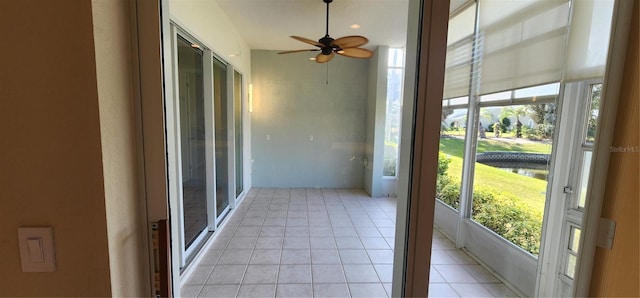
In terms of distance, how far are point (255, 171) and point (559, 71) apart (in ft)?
16.1

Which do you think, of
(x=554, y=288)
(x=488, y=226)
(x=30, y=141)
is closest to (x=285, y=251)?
(x=488, y=226)

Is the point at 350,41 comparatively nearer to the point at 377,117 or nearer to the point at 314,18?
the point at 314,18

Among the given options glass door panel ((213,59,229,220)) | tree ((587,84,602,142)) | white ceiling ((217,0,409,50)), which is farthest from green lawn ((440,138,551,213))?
glass door panel ((213,59,229,220))

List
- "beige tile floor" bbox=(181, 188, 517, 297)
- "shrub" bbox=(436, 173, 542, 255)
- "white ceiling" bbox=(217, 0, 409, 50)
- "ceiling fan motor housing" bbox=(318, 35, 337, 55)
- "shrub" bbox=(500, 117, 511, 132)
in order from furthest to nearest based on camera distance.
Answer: "white ceiling" bbox=(217, 0, 409, 50)
"ceiling fan motor housing" bbox=(318, 35, 337, 55)
"beige tile floor" bbox=(181, 188, 517, 297)
"shrub" bbox=(500, 117, 511, 132)
"shrub" bbox=(436, 173, 542, 255)

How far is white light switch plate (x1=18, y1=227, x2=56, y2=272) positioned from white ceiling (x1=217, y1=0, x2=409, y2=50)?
3.19m

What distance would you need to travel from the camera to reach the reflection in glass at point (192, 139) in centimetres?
252

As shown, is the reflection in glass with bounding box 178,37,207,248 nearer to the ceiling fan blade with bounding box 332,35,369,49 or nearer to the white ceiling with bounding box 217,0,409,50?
the white ceiling with bounding box 217,0,409,50

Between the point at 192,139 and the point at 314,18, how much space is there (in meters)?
2.35

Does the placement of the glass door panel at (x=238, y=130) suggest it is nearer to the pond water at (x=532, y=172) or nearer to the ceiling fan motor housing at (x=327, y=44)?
the ceiling fan motor housing at (x=327, y=44)

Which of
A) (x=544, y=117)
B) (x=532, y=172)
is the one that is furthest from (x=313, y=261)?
(x=544, y=117)

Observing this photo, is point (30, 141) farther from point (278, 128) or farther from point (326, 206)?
point (278, 128)

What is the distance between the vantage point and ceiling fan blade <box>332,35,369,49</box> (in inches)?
115

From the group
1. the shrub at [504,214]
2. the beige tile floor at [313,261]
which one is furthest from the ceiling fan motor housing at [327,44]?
the beige tile floor at [313,261]

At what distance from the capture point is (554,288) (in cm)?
172
